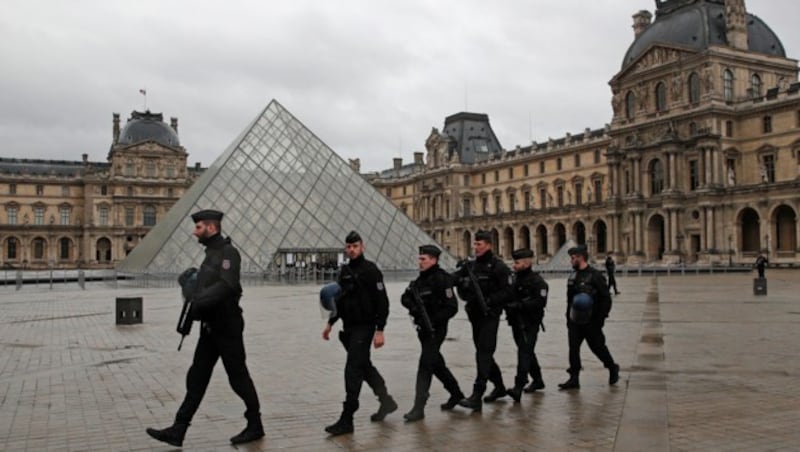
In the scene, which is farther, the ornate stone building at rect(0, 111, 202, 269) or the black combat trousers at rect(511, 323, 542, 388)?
the ornate stone building at rect(0, 111, 202, 269)

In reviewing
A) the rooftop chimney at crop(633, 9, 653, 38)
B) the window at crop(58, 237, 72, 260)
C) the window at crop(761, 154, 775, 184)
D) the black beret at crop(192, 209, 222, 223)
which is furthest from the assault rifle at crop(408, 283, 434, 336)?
the window at crop(58, 237, 72, 260)

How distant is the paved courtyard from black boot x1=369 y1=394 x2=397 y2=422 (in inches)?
3.0

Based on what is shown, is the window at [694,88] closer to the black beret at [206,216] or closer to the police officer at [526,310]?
the police officer at [526,310]

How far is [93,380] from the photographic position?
27.0ft

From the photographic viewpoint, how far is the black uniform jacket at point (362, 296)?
6062mm

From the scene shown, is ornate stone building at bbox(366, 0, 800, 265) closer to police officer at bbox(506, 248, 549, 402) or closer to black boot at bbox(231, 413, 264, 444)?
police officer at bbox(506, 248, 549, 402)

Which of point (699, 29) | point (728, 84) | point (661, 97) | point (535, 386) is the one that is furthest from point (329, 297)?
point (661, 97)

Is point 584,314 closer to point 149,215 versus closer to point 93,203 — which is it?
point 149,215

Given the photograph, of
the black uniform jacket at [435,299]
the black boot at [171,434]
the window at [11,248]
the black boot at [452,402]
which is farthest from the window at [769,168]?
the window at [11,248]

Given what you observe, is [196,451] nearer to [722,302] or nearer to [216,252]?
[216,252]

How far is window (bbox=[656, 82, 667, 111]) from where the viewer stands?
178 ft

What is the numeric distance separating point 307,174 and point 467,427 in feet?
102

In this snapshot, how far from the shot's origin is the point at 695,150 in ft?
170

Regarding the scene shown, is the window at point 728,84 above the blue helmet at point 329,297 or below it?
above
